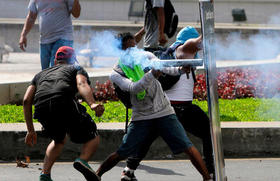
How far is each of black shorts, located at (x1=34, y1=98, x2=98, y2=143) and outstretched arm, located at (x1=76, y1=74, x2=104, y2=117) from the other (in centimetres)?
20

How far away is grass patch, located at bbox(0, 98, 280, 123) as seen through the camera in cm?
862

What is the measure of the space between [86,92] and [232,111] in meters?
4.05

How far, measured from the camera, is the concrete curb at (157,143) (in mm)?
7488

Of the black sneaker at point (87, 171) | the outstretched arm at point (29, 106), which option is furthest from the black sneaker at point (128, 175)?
the outstretched arm at point (29, 106)

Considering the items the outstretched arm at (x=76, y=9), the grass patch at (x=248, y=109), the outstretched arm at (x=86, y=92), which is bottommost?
the grass patch at (x=248, y=109)

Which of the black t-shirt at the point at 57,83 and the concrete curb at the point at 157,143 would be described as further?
the concrete curb at the point at 157,143

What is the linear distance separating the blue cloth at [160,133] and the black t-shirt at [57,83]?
0.60 m

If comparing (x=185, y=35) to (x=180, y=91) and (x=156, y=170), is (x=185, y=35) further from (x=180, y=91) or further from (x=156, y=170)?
(x=156, y=170)

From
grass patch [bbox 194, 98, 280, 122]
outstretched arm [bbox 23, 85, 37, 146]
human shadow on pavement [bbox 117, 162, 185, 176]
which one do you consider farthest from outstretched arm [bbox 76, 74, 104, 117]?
grass patch [bbox 194, 98, 280, 122]

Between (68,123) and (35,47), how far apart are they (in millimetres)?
12183

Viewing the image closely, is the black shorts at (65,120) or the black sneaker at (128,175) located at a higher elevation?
the black shorts at (65,120)

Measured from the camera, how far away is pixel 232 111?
9.29 metres

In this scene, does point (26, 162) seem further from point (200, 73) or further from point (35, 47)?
point (35, 47)

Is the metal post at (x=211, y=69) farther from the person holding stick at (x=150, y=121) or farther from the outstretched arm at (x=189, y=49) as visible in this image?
the outstretched arm at (x=189, y=49)
